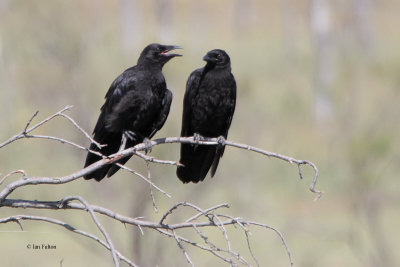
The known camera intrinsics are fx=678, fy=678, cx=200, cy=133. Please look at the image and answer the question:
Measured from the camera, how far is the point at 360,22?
44719 mm

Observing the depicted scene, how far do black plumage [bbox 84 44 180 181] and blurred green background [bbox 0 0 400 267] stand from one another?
1153 mm

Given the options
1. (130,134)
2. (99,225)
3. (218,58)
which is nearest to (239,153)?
(218,58)

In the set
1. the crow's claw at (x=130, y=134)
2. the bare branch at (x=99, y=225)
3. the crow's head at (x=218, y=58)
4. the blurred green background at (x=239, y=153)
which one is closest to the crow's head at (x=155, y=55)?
the crow's head at (x=218, y=58)

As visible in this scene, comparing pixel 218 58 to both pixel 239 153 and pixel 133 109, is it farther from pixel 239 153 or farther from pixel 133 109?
pixel 239 153

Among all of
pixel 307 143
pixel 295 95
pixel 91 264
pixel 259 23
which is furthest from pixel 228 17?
pixel 91 264

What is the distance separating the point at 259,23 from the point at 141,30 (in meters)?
13.9

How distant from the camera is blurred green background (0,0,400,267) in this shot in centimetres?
1435

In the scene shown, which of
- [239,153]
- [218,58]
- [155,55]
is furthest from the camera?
[239,153]

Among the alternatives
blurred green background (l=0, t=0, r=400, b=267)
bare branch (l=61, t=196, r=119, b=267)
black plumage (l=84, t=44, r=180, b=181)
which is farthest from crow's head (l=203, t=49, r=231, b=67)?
bare branch (l=61, t=196, r=119, b=267)

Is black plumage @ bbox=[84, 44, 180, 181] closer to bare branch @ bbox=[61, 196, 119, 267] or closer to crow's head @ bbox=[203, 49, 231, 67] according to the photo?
crow's head @ bbox=[203, 49, 231, 67]

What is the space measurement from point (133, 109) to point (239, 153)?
668 inches

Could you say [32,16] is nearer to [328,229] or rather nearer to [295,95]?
[328,229]

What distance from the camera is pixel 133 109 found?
5859 millimetres

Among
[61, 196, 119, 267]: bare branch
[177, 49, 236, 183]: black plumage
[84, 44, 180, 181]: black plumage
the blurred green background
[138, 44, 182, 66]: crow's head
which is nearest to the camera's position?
[61, 196, 119, 267]: bare branch
